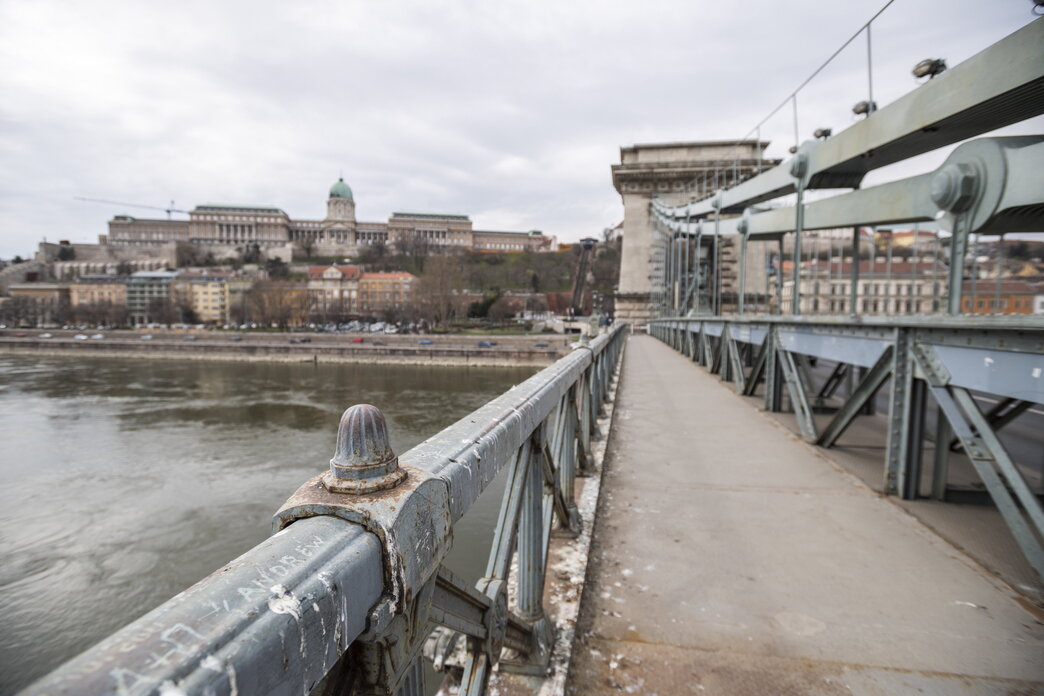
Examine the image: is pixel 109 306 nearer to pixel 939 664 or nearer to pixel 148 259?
pixel 148 259

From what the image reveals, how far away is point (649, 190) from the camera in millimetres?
30047

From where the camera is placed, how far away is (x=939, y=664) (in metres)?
1.86

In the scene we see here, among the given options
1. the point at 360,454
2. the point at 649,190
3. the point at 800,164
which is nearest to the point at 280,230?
the point at 649,190

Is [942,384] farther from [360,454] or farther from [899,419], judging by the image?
[360,454]

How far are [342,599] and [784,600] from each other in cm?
224

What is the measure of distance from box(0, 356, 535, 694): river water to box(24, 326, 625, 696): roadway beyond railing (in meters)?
1.61

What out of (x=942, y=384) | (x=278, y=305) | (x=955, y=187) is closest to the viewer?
(x=942, y=384)

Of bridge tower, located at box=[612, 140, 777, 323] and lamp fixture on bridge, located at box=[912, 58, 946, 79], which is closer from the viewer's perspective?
lamp fixture on bridge, located at box=[912, 58, 946, 79]

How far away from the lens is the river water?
318 inches

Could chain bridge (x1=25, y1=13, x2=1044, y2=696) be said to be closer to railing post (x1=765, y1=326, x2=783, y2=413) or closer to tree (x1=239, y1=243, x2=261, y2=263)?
railing post (x1=765, y1=326, x2=783, y2=413)

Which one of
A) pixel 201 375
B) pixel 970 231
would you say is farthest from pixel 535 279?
pixel 970 231

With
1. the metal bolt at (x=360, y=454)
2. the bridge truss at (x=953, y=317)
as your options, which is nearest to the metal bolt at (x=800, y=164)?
the bridge truss at (x=953, y=317)

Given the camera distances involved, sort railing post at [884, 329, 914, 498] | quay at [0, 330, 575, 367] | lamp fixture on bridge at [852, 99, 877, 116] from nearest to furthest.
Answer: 1. railing post at [884, 329, 914, 498]
2. lamp fixture on bridge at [852, 99, 877, 116]
3. quay at [0, 330, 575, 367]

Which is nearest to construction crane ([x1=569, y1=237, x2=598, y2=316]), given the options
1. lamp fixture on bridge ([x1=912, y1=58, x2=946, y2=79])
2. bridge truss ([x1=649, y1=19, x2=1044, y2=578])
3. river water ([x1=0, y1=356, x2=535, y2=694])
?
river water ([x1=0, y1=356, x2=535, y2=694])
